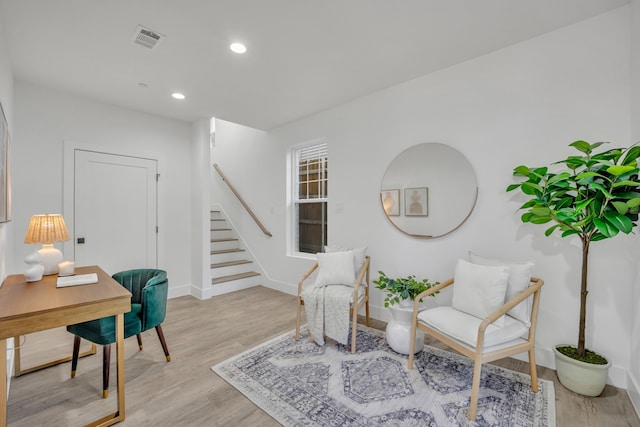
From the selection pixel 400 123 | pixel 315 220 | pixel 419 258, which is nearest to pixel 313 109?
pixel 400 123

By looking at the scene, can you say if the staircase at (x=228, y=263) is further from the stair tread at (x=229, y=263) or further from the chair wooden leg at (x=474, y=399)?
the chair wooden leg at (x=474, y=399)

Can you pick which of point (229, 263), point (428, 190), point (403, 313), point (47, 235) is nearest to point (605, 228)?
point (428, 190)

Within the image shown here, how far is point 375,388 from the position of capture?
198 cm

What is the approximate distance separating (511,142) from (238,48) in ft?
7.98

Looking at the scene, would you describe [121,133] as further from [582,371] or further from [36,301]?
[582,371]

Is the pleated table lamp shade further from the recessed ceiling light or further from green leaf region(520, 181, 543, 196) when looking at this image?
green leaf region(520, 181, 543, 196)

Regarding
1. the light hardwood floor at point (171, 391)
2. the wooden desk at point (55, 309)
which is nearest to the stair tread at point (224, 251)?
the light hardwood floor at point (171, 391)

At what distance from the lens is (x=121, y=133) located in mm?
3684

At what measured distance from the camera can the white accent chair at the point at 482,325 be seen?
1.76 meters

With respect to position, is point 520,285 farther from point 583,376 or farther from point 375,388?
point 375,388

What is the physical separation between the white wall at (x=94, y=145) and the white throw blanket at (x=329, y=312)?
2.49 meters

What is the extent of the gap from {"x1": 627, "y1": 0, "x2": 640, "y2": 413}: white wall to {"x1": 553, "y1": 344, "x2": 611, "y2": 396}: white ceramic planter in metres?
0.14

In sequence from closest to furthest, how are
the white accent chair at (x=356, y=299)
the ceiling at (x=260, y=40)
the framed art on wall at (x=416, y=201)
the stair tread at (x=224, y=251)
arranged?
the ceiling at (x=260, y=40) < the white accent chair at (x=356, y=299) < the framed art on wall at (x=416, y=201) < the stair tread at (x=224, y=251)

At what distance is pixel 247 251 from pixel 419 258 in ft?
10.4
